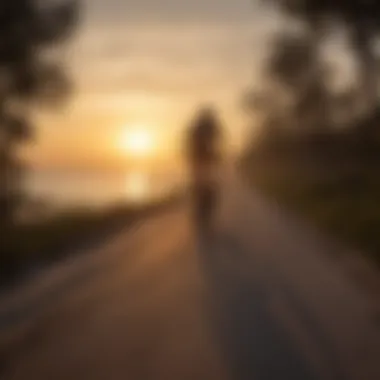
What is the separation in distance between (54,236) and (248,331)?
29.3ft

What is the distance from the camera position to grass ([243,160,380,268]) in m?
19.8

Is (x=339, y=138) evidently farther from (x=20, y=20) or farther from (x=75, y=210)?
(x=20, y=20)

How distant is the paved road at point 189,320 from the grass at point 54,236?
62cm

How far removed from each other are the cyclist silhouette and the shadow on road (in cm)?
449

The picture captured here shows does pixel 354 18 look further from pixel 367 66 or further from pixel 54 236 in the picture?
pixel 54 236

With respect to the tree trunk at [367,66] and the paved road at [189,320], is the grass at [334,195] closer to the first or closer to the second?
the tree trunk at [367,66]

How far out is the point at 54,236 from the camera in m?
17.2

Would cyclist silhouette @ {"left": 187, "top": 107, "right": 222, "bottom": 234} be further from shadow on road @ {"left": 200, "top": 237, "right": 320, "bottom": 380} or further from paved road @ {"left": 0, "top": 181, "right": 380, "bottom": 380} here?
shadow on road @ {"left": 200, "top": 237, "right": 320, "bottom": 380}

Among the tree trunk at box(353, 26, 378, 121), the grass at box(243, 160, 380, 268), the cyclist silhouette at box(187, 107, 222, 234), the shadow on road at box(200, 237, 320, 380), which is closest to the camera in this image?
the shadow on road at box(200, 237, 320, 380)

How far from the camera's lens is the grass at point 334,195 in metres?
19.8

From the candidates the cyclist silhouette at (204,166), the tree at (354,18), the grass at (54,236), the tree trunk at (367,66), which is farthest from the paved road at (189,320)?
the tree trunk at (367,66)

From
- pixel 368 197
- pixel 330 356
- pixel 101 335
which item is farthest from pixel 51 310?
pixel 368 197

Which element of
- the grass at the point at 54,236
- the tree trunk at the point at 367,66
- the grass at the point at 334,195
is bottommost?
the grass at the point at 334,195

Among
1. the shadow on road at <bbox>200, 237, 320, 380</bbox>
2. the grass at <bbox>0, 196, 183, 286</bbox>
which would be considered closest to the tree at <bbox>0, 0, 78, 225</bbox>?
the grass at <bbox>0, 196, 183, 286</bbox>
